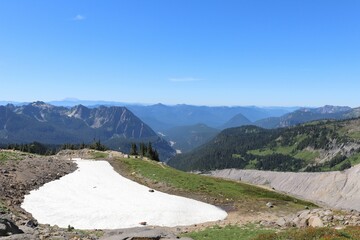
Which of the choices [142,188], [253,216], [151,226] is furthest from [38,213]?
[253,216]

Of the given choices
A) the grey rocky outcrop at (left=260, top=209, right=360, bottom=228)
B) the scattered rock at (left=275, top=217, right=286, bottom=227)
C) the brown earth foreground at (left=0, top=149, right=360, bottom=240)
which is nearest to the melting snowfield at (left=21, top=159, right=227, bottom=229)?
the brown earth foreground at (left=0, top=149, right=360, bottom=240)

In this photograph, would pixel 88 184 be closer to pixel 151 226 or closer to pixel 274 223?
pixel 151 226

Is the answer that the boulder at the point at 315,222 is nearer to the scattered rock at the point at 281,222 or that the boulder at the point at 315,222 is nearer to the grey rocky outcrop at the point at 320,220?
the grey rocky outcrop at the point at 320,220

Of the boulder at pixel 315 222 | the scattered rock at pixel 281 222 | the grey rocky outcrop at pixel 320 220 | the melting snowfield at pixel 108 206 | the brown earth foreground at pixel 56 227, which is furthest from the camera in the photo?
the melting snowfield at pixel 108 206

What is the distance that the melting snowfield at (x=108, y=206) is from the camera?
3659 cm

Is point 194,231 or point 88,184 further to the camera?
point 88,184

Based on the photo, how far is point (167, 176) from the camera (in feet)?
204

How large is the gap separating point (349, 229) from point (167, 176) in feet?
128

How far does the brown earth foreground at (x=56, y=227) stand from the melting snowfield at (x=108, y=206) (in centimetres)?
195

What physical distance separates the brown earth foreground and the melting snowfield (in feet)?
6.40

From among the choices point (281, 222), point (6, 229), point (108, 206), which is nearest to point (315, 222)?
point (281, 222)

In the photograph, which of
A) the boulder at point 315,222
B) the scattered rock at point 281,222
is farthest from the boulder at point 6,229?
the boulder at point 315,222

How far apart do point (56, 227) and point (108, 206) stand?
34.0ft

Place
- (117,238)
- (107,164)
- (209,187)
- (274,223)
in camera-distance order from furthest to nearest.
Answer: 1. (107,164)
2. (209,187)
3. (274,223)
4. (117,238)
